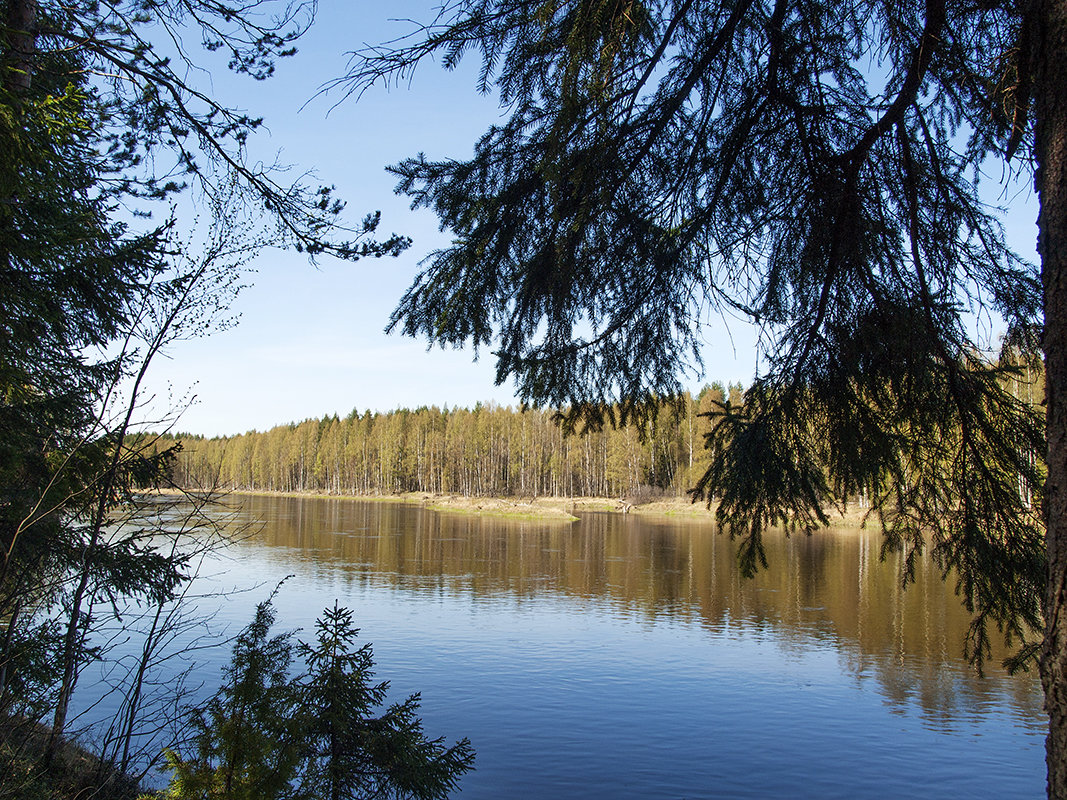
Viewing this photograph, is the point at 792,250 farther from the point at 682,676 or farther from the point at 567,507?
the point at 567,507

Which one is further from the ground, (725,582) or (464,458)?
(464,458)

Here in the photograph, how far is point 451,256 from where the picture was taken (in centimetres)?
368

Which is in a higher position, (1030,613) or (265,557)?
(1030,613)

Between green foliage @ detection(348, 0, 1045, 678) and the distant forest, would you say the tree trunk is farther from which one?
the distant forest

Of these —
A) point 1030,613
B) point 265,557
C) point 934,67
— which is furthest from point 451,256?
point 265,557

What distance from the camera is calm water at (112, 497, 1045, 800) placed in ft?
29.0

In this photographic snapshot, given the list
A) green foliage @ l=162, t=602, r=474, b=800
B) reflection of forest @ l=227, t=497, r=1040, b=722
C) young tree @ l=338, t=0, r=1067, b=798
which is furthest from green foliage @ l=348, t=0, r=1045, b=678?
reflection of forest @ l=227, t=497, r=1040, b=722

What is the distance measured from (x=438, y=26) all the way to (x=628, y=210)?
4.14 ft

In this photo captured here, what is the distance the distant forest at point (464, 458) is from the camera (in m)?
60.8

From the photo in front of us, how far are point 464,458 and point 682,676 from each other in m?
63.7

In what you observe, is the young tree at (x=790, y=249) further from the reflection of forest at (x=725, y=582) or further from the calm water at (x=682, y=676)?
the reflection of forest at (x=725, y=582)

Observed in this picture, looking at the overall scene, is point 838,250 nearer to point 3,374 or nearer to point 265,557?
point 3,374

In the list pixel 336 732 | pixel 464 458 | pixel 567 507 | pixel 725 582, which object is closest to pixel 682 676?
pixel 336 732

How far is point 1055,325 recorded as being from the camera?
2055mm
